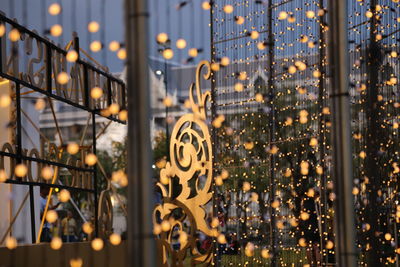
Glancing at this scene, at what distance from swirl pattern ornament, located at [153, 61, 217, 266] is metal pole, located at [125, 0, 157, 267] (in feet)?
9.37

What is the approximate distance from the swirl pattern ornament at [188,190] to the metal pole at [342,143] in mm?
2424

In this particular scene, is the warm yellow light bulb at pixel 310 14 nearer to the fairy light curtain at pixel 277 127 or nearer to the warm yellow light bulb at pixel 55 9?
the fairy light curtain at pixel 277 127

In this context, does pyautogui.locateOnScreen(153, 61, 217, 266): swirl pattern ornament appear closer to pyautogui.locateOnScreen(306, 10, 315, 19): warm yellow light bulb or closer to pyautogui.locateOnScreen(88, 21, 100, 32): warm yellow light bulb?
pyautogui.locateOnScreen(306, 10, 315, 19): warm yellow light bulb

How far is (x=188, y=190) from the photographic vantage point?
450cm

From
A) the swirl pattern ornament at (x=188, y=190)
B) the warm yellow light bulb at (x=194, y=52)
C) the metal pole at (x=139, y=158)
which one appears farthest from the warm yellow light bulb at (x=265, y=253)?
the metal pole at (x=139, y=158)

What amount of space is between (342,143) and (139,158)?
0.70 m

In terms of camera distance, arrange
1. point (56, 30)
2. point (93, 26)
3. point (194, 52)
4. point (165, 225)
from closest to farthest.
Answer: point (93, 26)
point (56, 30)
point (194, 52)
point (165, 225)

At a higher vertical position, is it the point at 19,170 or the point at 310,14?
the point at 310,14

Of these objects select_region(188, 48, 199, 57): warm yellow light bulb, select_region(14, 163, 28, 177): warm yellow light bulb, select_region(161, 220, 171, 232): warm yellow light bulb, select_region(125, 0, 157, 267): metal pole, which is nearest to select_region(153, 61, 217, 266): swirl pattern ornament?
select_region(161, 220, 171, 232): warm yellow light bulb

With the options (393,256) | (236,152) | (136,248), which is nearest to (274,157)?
(236,152)

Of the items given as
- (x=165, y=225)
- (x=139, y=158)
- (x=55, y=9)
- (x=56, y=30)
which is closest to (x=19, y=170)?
(x=165, y=225)

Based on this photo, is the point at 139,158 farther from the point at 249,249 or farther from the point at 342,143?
the point at 249,249

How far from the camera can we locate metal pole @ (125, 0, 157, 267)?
152 cm

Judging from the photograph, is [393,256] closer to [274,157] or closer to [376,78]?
[376,78]
